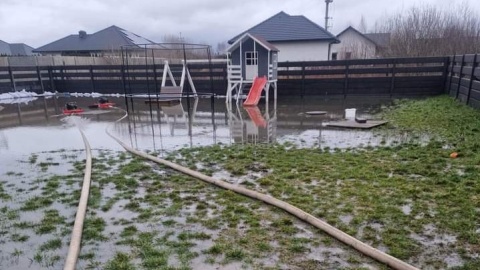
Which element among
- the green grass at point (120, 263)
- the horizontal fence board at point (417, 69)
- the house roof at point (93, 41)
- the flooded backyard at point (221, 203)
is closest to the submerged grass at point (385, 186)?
the flooded backyard at point (221, 203)

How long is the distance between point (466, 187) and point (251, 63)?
30.6ft

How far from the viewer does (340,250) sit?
8.39 ft

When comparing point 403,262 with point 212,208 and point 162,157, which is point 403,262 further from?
point 162,157

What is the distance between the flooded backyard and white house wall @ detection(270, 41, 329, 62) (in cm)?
1406

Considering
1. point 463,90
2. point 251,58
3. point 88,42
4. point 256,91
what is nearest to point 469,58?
point 463,90

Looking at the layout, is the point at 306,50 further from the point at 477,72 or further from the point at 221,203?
the point at 221,203

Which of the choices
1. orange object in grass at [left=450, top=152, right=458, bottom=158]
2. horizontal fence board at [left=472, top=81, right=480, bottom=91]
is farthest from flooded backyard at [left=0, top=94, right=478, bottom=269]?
horizontal fence board at [left=472, top=81, right=480, bottom=91]

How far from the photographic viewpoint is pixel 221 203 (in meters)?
3.51

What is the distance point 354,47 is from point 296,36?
4.84 metres

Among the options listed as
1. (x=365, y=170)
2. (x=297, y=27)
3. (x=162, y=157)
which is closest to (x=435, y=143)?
(x=365, y=170)

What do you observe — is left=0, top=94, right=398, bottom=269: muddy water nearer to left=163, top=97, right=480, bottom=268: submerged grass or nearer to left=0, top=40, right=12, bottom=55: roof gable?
left=163, top=97, right=480, bottom=268: submerged grass

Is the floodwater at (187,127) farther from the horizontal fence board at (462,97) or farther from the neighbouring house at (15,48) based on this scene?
the neighbouring house at (15,48)

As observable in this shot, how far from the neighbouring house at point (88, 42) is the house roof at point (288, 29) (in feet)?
53.5

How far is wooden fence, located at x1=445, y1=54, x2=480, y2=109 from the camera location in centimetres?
793
